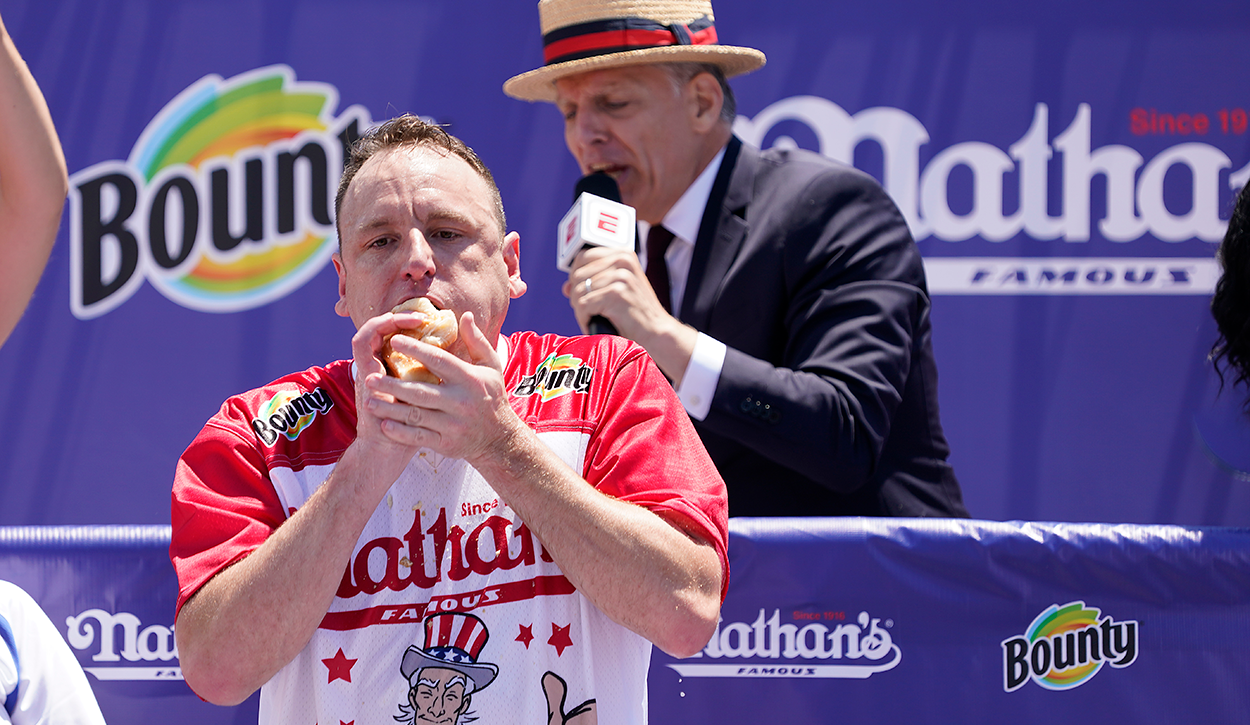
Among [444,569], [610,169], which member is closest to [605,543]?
[444,569]

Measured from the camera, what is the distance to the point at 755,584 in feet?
6.72

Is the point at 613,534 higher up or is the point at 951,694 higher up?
the point at 613,534

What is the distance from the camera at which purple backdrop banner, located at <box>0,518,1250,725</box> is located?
2.01 m

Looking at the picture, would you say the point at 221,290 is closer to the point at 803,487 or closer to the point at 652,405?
the point at 803,487

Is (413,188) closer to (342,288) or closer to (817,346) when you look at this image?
(342,288)

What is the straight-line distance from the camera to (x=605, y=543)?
1379mm

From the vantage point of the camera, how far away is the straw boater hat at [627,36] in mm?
2748

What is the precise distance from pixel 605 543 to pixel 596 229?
3.61ft

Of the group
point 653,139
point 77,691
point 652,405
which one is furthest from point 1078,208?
point 77,691

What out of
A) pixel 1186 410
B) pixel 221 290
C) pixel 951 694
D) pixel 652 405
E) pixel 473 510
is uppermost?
pixel 221 290

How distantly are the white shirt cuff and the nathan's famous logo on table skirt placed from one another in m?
0.47

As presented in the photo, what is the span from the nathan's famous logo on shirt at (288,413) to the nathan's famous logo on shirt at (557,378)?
29 cm

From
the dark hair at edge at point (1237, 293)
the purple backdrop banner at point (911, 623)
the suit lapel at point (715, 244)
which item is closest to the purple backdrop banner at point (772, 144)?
the suit lapel at point (715, 244)

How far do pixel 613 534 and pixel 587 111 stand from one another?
1.73 m
